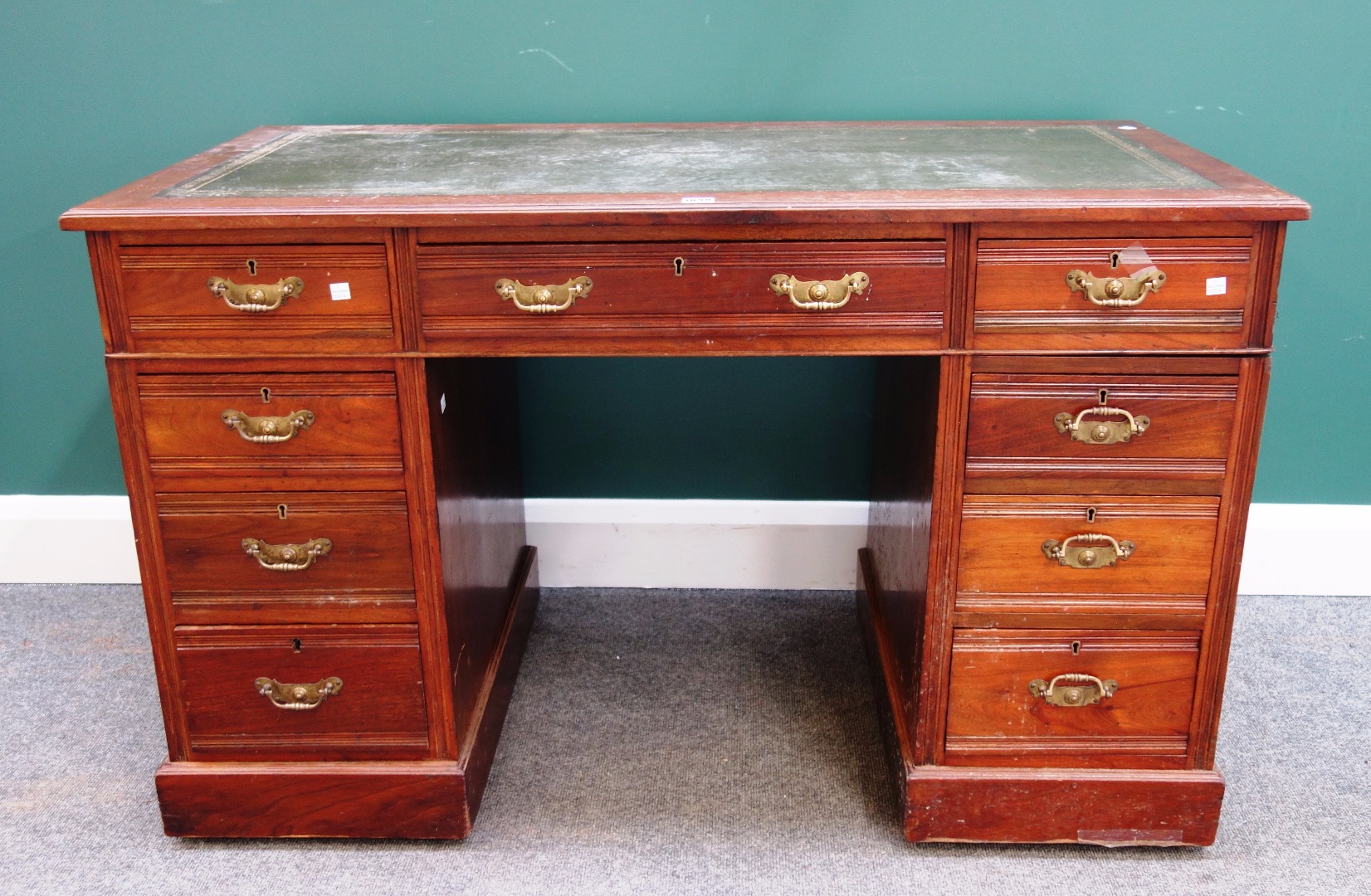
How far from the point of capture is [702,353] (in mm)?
1396

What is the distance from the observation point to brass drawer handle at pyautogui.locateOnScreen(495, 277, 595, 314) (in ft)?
4.50

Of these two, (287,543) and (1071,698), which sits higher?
(287,543)

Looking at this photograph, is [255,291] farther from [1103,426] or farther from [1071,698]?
[1071,698]

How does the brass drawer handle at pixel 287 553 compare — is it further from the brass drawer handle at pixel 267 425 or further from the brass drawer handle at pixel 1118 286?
the brass drawer handle at pixel 1118 286

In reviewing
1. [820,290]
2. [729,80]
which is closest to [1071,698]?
[820,290]

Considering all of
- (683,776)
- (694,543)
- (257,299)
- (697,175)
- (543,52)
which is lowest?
(683,776)

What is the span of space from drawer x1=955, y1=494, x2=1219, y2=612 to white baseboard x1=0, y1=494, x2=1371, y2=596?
2.25ft

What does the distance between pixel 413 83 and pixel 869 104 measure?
0.76m

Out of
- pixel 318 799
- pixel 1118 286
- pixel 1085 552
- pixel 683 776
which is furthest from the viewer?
pixel 683 776

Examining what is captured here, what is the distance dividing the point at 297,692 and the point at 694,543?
0.86 m

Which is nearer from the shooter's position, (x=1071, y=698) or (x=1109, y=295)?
(x=1109, y=295)

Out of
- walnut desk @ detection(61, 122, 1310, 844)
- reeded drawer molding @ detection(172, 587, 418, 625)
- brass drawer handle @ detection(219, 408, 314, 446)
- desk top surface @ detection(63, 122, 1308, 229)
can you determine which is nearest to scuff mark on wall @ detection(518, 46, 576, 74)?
→ desk top surface @ detection(63, 122, 1308, 229)

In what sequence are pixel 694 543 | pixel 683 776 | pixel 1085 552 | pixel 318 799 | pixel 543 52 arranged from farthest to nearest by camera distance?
1. pixel 694 543
2. pixel 543 52
3. pixel 683 776
4. pixel 318 799
5. pixel 1085 552

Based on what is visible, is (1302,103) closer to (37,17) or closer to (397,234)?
(397,234)
